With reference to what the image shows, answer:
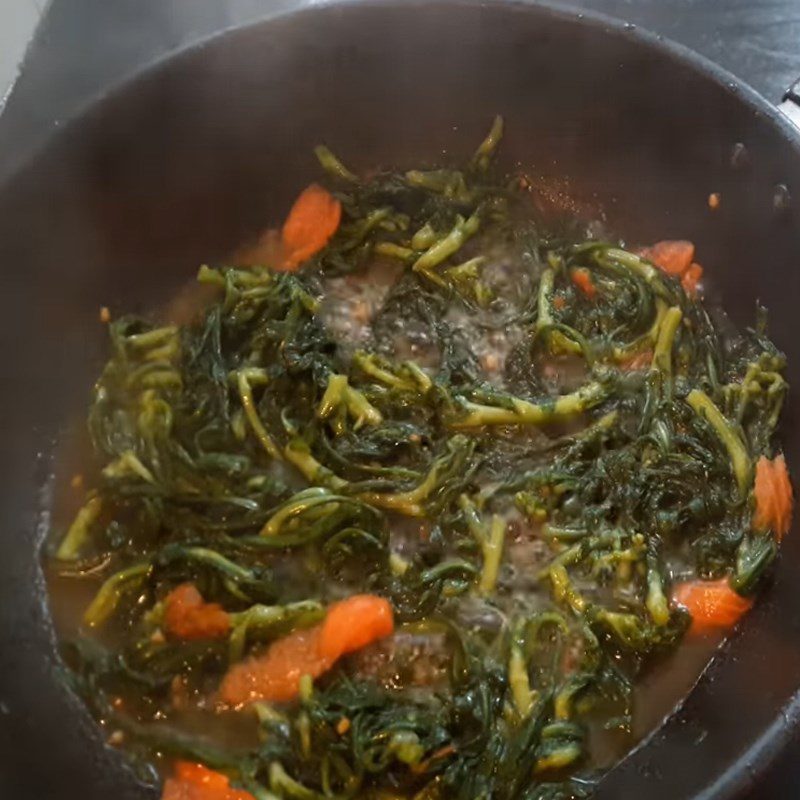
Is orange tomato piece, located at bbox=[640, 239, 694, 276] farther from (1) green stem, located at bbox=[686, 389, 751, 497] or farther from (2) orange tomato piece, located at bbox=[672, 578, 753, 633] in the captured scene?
(2) orange tomato piece, located at bbox=[672, 578, 753, 633]

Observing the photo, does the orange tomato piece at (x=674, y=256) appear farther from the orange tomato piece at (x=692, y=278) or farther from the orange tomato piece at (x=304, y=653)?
the orange tomato piece at (x=304, y=653)

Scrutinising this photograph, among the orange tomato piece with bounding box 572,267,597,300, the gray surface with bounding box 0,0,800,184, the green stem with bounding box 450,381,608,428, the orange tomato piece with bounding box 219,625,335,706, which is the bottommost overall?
the orange tomato piece with bounding box 219,625,335,706

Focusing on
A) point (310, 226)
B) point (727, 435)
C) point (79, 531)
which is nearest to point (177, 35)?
point (310, 226)

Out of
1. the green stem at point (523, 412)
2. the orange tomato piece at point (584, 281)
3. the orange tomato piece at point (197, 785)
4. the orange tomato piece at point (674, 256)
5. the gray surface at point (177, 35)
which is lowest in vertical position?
the orange tomato piece at point (197, 785)

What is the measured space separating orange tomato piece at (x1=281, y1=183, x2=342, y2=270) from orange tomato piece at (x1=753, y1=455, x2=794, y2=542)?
166cm

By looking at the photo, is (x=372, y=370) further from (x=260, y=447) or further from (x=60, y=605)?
(x=60, y=605)

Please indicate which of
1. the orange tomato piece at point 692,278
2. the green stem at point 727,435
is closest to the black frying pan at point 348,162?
the orange tomato piece at point 692,278

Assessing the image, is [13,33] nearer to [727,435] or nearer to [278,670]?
[278,670]

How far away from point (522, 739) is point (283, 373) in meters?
1.31

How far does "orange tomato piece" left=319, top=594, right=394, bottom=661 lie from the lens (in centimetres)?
252

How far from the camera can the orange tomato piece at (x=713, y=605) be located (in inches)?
103

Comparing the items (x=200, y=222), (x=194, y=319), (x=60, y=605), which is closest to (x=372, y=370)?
(x=194, y=319)

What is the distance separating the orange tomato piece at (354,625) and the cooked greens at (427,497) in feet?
0.12

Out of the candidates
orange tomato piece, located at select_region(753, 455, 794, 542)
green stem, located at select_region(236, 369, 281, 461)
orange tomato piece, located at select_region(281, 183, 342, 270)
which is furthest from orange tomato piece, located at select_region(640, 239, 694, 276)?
green stem, located at select_region(236, 369, 281, 461)
